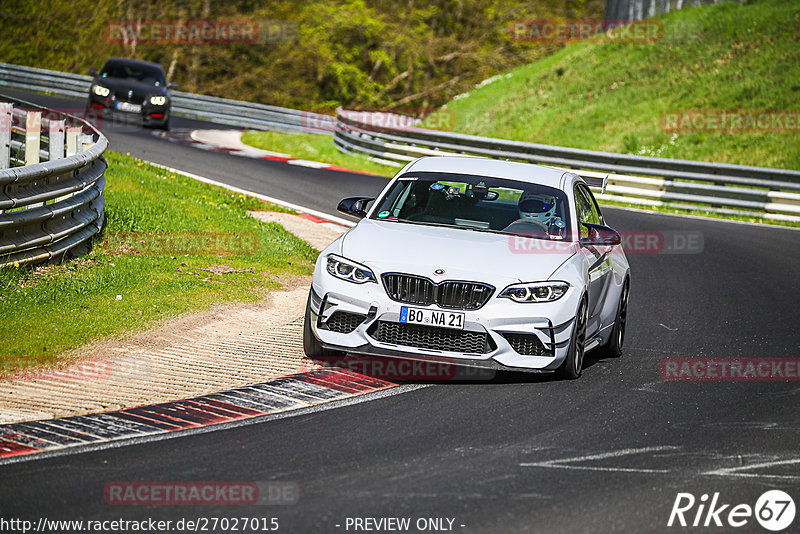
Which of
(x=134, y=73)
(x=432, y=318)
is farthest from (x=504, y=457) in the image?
(x=134, y=73)

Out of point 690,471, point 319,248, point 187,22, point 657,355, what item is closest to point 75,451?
point 690,471

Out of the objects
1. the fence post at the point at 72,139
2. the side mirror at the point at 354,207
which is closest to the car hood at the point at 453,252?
the side mirror at the point at 354,207

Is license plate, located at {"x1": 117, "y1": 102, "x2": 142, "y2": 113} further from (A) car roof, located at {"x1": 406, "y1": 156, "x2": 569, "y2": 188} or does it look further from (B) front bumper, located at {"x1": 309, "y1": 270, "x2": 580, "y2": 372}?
(B) front bumper, located at {"x1": 309, "y1": 270, "x2": 580, "y2": 372}

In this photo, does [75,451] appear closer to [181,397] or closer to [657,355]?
[181,397]

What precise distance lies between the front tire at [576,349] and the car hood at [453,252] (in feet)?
1.38

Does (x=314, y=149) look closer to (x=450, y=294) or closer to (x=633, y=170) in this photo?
(x=633, y=170)

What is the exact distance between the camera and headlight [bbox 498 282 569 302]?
7.73 m

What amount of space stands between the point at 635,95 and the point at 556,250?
2595 centimetres

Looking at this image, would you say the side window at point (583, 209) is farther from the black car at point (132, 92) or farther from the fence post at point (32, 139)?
the black car at point (132, 92)

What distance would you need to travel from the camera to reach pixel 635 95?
33125mm

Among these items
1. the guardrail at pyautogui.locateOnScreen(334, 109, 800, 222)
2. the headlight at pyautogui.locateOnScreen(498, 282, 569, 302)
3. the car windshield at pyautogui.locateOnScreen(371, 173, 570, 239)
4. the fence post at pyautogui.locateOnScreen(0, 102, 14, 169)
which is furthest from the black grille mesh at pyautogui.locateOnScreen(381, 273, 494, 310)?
the guardrail at pyautogui.locateOnScreen(334, 109, 800, 222)

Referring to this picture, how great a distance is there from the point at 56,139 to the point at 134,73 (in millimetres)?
16024

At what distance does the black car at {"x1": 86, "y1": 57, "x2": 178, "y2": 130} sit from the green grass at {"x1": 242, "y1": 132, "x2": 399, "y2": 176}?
2778 mm

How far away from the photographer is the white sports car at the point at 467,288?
7.67m
